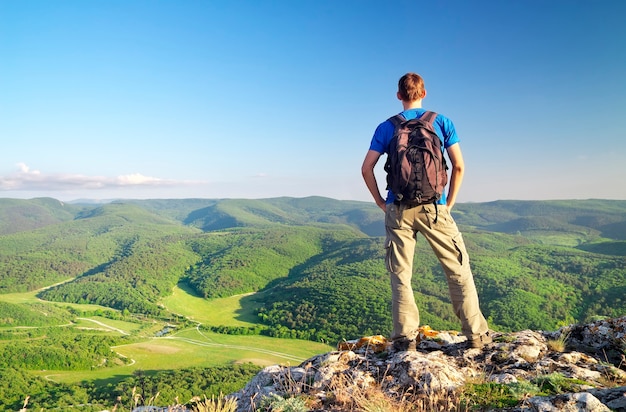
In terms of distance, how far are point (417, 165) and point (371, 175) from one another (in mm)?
666

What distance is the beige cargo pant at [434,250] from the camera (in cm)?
451

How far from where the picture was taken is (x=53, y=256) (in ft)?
619

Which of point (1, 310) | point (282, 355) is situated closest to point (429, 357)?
point (282, 355)

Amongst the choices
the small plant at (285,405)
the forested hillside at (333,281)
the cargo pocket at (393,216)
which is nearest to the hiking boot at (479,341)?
the cargo pocket at (393,216)

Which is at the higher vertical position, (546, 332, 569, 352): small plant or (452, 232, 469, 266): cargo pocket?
(452, 232, 469, 266): cargo pocket

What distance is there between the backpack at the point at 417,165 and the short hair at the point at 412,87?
44 centimetres

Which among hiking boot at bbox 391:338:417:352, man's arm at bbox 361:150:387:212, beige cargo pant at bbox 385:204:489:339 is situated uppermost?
man's arm at bbox 361:150:387:212

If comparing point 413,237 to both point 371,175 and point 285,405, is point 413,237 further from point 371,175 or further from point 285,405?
point 285,405

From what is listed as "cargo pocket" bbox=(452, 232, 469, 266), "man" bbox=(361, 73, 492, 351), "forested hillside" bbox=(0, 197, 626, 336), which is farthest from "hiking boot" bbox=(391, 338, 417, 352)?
"forested hillside" bbox=(0, 197, 626, 336)

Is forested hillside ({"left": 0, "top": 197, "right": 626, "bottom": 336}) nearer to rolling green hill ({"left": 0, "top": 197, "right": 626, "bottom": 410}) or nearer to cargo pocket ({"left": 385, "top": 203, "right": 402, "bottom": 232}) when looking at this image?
rolling green hill ({"left": 0, "top": 197, "right": 626, "bottom": 410})

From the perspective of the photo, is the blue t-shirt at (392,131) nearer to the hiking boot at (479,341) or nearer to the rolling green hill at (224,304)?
the hiking boot at (479,341)

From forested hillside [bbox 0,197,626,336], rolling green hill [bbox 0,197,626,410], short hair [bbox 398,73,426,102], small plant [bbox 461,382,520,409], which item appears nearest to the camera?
small plant [bbox 461,382,520,409]

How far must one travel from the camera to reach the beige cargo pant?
4.51 meters

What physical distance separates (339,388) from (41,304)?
164681 millimetres
